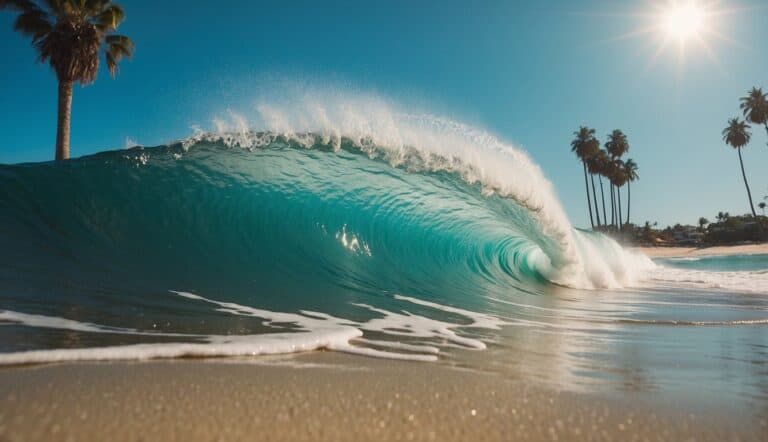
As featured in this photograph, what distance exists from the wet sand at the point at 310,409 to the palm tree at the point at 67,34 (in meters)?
19.8

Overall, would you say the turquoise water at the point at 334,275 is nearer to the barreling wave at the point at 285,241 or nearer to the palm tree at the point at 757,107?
the barreling wave at the point at 285,241

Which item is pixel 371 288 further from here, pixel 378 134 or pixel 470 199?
pixel 470 199

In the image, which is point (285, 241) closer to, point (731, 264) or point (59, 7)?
point (59, 7)

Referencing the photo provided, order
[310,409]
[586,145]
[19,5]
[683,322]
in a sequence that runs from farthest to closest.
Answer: [586,145], [19,5], [683,322], [310,409]

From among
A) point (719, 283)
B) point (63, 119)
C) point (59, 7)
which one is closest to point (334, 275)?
point (719, 283)

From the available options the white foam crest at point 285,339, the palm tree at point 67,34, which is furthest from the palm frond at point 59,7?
the white foam crest at point 285,339

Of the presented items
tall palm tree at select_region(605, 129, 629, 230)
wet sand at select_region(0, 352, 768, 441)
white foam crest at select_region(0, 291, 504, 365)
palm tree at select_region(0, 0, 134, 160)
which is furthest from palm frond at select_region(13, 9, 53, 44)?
tall palm tree at select_region(605, 129, 629, 230)

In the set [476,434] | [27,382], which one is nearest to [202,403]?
[27,382]

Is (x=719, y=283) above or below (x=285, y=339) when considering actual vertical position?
below

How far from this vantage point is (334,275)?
593 cm

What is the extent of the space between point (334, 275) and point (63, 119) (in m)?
17.3

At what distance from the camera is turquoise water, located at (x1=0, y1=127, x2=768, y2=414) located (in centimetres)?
240

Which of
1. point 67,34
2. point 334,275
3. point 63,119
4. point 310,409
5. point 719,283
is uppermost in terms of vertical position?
point 67,34

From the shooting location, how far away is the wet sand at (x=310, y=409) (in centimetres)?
119
